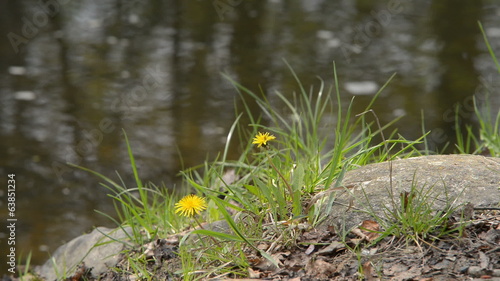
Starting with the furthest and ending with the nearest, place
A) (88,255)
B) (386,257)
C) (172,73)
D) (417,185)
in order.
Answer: (172,73)
(88,255)
(417,185)
(386,257)

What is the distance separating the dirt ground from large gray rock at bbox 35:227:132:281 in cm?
79

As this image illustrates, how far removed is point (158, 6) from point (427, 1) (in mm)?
4351

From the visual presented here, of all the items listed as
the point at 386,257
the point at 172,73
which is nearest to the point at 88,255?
the point at 386,257

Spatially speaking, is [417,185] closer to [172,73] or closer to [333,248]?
[333,248]

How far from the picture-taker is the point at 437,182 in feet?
7.30

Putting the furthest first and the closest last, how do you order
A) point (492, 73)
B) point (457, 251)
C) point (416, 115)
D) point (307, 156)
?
point (492, 73)
point (416, 115)
point (307, 156)
point (457, 251)

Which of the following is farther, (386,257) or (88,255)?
(88,255)

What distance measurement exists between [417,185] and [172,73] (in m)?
5.16

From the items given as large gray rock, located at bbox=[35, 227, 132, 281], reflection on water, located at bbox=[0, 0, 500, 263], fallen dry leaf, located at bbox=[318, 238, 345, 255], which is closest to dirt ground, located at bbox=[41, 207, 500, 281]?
fallen dry leaf, located at bbox=[318, 238, 345, 255]

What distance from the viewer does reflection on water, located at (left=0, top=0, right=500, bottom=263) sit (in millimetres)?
5398

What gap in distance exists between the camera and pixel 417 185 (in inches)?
87.1

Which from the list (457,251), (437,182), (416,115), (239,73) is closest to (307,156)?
(437,182)

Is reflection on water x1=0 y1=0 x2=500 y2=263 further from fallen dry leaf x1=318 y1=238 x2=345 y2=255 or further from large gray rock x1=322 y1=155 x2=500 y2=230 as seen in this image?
fallen dry leaf x1=318 y1=238 x2=345 y2=255

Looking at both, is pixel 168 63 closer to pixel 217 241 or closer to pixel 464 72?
pixel 464 72
